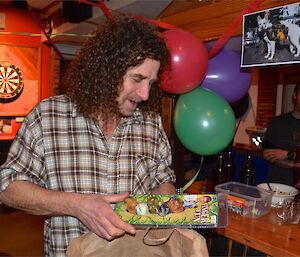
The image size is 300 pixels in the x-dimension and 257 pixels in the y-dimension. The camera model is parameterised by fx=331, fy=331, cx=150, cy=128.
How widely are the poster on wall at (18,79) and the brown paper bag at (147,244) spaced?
422 centimetres

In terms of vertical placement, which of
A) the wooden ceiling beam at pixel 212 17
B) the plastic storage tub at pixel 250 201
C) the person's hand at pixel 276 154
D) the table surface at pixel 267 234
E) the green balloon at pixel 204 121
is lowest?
the table surface at pixel 267 234

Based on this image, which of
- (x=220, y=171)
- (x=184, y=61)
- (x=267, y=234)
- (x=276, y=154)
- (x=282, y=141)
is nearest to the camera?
(x=267, y=234)

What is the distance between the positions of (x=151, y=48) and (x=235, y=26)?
804mm

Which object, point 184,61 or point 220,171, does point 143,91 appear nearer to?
point 184,61

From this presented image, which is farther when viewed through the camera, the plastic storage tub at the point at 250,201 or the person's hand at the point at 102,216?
the plastic storage tub at the point at 250,201

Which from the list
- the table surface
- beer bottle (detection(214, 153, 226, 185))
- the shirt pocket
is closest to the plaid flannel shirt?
the shirt pocket

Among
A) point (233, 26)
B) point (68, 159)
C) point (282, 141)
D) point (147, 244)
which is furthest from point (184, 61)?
point (282, 141)

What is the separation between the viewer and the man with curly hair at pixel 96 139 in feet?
3.67

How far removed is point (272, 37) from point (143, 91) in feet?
2.79

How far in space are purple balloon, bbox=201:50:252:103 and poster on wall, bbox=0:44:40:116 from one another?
3561 millimetres

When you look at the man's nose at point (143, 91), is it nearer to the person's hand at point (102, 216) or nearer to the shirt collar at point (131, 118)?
the shirt collar at point (131, 118)

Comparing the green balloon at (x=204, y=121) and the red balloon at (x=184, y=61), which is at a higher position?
the red balloon at (x=184, y=61)

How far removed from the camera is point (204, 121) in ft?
6.06

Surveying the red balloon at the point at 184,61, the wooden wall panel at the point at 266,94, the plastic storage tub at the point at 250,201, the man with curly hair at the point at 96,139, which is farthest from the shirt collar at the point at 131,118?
the wooden wall panel at the point at 266,94
